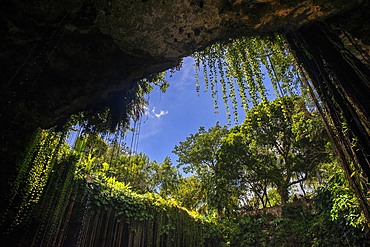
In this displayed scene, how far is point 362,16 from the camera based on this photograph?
2.86 m

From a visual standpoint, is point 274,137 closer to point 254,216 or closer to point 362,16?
point 254,216

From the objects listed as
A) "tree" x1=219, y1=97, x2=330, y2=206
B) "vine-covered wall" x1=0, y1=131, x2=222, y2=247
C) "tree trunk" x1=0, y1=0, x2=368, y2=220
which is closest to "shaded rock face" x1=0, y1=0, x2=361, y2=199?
"tree trunk" x1=0, y1=0, x2=368, y2=220

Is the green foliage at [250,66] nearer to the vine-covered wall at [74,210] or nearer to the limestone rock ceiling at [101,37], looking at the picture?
the limestone rock ceiling at [101,37]

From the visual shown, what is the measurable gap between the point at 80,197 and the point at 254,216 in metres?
6.92

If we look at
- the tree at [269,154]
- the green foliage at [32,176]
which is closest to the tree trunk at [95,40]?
the green foliage at [32,176]

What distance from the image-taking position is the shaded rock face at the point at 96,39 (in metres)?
2.54

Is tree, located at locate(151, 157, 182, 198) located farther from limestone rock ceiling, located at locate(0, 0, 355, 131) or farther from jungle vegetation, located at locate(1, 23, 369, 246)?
limestone rock ceiling, located at locate(0, 0, 355, 131)

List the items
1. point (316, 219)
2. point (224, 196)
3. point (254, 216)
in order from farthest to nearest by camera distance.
Result: point (224, 196) < point (254, 216) < point (316, 219)

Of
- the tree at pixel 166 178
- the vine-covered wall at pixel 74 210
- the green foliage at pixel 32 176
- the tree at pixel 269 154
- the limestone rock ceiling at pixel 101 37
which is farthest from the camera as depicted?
the tree at pixel 166 178

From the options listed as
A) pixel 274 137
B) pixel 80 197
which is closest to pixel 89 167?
pixel 80 197

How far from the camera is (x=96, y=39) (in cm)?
273

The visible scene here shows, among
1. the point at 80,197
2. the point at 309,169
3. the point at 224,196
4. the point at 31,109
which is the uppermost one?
the point at 309,169

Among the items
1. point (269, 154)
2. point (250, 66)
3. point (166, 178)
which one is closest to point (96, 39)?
point (250, 66)

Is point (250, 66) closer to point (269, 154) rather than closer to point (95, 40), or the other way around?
point (95, 40)
